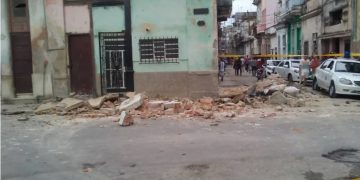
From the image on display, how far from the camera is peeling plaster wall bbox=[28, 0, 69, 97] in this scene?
1648 cm

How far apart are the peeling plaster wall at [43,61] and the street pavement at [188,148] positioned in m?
3.08

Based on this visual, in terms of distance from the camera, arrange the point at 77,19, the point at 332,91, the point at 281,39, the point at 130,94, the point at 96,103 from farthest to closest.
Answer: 1. the point at 281,39
2. the point at 332,91
3. the point at 77,19
4. the point at 130,94
5. the point at 96,103

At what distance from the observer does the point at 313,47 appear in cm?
3366

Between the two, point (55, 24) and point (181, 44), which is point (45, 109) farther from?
point (181, 44)

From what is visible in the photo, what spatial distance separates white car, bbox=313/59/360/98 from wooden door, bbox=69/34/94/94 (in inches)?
367

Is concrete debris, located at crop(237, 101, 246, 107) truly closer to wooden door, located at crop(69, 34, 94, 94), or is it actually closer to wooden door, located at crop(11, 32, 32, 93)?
wooden door, located at crop(69, 34, 94, 94)

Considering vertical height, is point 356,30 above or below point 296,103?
above

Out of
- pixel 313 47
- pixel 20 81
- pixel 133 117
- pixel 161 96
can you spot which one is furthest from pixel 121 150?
pixel 313 47

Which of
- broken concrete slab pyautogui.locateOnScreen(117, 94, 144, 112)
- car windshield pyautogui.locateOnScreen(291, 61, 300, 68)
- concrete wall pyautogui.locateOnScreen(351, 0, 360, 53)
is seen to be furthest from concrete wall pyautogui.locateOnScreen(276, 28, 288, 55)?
broken concrete slab pyautogui.locateOnScreen(117, 94, 144, 112)

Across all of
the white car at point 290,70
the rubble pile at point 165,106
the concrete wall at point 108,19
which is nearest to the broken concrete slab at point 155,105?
the rubble pile at point 165,106

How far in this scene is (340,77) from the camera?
17562 millimetres

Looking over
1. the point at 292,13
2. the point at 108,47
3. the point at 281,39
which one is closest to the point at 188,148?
the point at 108,47

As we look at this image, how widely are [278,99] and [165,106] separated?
3885mm

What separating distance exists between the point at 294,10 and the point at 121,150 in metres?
31.1
